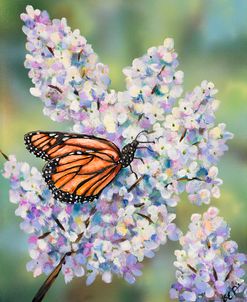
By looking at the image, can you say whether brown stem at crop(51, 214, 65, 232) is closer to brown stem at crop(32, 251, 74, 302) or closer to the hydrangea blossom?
the hydrangea blossom

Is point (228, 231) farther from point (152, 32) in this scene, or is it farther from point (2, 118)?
point (2, 118)

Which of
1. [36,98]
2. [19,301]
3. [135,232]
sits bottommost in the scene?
[19,301]

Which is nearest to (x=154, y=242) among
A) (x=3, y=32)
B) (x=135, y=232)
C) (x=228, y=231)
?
(x=135, y=232)

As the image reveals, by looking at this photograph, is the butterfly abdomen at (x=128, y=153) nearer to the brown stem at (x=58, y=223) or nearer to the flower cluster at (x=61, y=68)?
the flower cluster at (x=61, y=68)

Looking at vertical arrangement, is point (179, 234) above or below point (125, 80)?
below

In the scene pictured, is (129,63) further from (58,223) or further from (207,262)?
(207,262)

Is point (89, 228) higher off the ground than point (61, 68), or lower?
lower
